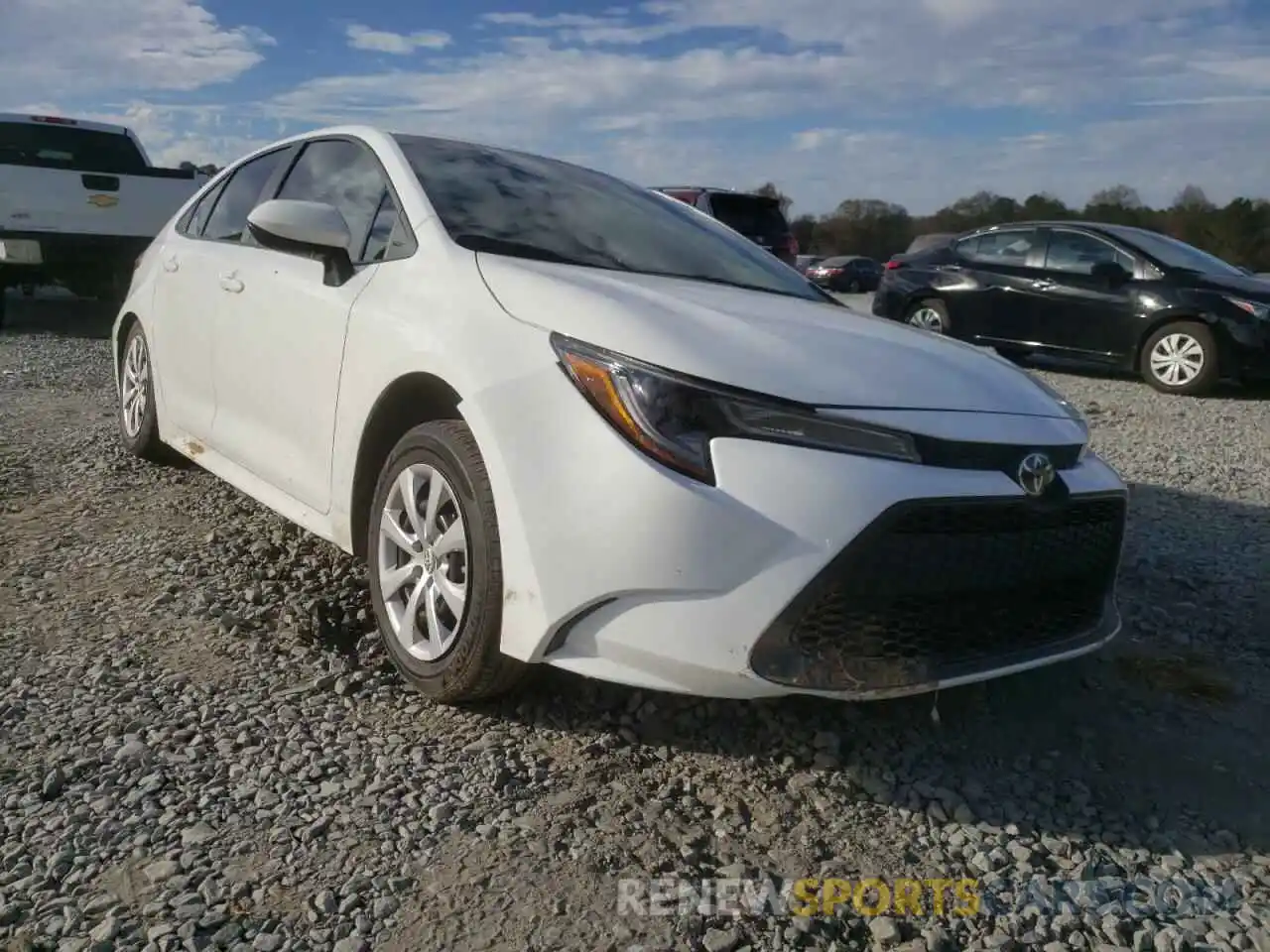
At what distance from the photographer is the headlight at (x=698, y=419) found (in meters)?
2.26

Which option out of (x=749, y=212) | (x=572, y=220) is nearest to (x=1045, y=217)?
(x=749, y=212)

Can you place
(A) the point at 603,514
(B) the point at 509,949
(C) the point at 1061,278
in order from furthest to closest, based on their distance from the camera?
(C) the point at 1061,278 < (A) the point at 603,514 < (B) the point at 509,949

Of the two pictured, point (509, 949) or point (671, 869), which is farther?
point (671, 869)

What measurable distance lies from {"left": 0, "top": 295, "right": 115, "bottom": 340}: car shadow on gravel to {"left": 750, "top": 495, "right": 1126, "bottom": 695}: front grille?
9341mm

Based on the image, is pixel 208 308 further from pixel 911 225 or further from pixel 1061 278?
pixel 911 225

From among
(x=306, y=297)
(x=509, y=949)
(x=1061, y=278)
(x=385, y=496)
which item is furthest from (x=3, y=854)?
(x=1061, y=278)

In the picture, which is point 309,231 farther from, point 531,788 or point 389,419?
point 531,788

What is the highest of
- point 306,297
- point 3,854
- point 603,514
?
point 306,297

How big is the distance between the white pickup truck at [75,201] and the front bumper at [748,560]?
8395 mm

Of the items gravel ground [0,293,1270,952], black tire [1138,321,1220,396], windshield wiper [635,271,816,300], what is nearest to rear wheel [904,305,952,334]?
black tire [1138,321,1220,396]

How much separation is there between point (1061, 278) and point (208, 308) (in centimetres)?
788

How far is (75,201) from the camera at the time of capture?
31.0ft

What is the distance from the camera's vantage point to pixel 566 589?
2336 mm

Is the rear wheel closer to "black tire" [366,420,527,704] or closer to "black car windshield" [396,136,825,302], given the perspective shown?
"black car windshield" [396,136,825,302]
